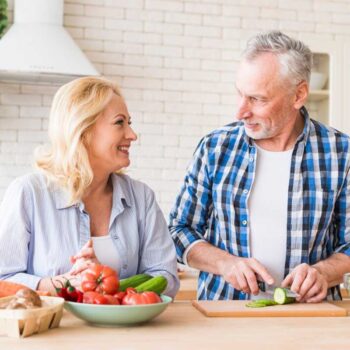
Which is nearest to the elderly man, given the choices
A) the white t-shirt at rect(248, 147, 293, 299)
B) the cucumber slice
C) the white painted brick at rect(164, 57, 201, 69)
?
the white t-shirt at rect(248, 147, 293, 299)

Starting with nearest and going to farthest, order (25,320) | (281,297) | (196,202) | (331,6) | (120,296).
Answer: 1. (25,320)
2. (120,296)
3. (281,297)
4. (196,202)
5. (331,6)

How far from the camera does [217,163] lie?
123 inches

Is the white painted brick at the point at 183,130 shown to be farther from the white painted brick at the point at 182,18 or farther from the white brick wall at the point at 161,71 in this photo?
the white painted brick at the point at 182,18

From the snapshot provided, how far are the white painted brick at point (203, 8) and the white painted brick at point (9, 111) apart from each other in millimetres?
1400

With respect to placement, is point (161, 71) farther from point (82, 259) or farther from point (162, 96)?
point (82, 259)

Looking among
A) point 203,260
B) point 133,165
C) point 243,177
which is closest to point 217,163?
point 243,177

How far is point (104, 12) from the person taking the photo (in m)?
5.21

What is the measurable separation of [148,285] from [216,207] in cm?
78

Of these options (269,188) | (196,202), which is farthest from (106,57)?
(269,188)

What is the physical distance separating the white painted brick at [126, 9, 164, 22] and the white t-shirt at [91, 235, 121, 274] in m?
2.79

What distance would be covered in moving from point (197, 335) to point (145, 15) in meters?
3.56

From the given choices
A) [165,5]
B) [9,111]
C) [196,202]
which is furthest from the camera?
[165,5]

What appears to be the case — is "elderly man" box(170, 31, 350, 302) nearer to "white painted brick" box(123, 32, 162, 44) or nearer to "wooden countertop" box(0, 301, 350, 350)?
"wooden countertop" box(0, 301, 350, 350)

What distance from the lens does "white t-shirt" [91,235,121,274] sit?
2.76m
